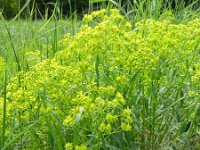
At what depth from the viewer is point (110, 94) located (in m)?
1.78

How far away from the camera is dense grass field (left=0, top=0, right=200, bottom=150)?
1.83 m

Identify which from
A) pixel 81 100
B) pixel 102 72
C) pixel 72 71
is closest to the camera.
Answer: pixel 81 100

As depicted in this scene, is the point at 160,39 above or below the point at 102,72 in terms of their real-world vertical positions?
above

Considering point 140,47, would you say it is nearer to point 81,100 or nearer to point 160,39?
point 160,39

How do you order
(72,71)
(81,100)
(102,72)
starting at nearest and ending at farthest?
(81,100) < (72,71) < (102,72)

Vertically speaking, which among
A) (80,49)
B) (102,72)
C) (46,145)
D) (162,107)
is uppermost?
(80,49)

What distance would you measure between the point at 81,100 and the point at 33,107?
34cm

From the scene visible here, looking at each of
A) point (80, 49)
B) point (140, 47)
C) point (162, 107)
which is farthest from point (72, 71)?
point (162, 107)

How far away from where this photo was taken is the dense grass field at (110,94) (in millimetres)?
1826

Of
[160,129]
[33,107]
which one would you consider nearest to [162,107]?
[160,129]

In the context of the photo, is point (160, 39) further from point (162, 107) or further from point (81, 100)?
point (81, 100)

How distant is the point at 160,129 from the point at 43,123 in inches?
22.1

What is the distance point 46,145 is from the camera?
6.77 ft

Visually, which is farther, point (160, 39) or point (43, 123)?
point (160, 39)
